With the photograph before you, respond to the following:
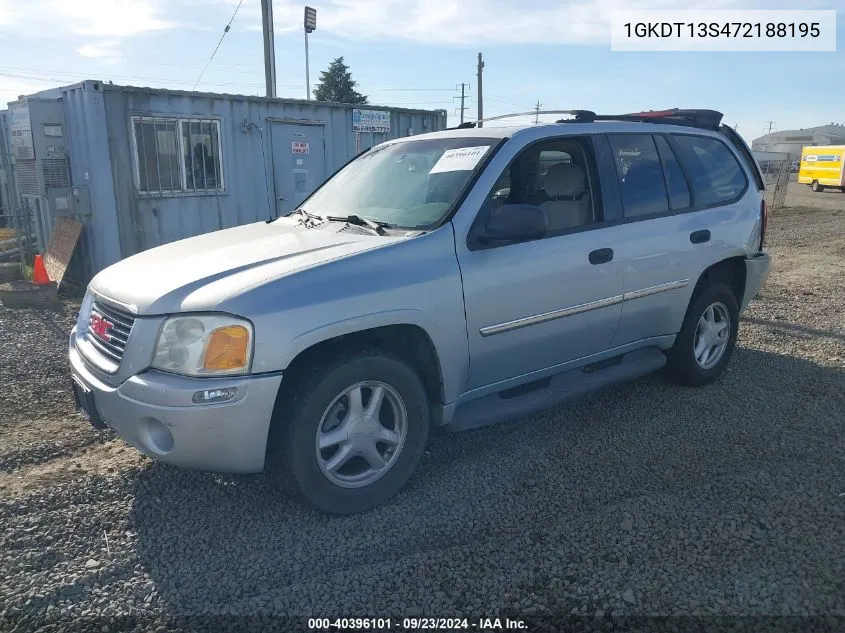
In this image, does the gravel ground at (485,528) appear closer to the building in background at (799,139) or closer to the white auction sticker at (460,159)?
the white auction sticker at (460,159)

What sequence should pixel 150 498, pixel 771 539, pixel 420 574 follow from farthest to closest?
pixel 150 498 → pixel 771 539 → pixel 420 574

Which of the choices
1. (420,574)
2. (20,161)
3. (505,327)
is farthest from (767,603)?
(20,161)

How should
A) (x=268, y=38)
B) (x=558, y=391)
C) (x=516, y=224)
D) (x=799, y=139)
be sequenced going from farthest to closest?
(x=799, y=139)
(x=268, y=38)
(x=558, y=391)
(x=516, y=224)

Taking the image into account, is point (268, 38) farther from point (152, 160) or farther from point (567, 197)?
point (567, 197)

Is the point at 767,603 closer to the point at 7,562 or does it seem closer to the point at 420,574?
the point at 420,574

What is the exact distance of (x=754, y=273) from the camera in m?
5.13

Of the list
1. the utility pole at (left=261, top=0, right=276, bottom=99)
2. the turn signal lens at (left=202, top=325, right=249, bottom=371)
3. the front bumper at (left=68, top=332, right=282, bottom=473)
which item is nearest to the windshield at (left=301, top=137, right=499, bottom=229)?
the turn signal lens at (left=202, top=325, right=249, bottom=371)

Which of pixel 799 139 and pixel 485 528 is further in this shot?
pixel 799 139

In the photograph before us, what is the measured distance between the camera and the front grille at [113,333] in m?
3.06

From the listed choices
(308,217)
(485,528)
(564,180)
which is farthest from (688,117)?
(485,528)

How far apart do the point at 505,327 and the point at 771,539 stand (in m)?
1.58

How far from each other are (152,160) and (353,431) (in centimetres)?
738

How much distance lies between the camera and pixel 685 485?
11.6 ft

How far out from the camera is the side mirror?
3416 mm
